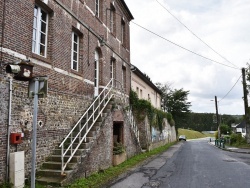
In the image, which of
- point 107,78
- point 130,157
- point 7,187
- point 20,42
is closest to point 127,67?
point 107,78

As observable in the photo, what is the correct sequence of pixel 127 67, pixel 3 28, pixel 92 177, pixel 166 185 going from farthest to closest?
pixel 127 67 < pixel 92 177 < pixel 166 185 < pixel 3 28

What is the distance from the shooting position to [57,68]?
33.3 feet

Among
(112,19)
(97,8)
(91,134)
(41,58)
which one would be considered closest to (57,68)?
(41,58)

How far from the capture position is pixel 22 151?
25.0 feet

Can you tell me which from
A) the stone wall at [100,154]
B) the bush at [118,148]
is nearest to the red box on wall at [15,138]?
the stone wall at [100,154]

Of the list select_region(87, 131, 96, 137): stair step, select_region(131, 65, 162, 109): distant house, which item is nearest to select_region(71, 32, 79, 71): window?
select_region(87, 131, 96, 137): stair step

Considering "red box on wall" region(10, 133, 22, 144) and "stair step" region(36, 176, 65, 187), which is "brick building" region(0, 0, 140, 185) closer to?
"red box on wall" region(10, 133, 22, 144)

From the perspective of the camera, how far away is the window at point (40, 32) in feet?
30.3

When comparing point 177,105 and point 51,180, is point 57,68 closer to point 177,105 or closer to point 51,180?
point 51,180

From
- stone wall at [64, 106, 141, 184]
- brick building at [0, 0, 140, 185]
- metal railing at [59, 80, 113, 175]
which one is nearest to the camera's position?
brick building at [0, 0, 140, 185]

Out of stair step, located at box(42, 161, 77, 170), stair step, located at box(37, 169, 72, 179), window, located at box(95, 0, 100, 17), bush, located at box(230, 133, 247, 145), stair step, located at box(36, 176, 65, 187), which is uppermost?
window, located at box(95, 0, 100, 17)

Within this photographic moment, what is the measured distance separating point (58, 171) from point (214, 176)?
5.99 m

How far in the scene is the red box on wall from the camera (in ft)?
24.3

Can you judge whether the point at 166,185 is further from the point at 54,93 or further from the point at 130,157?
the point at 130,157
